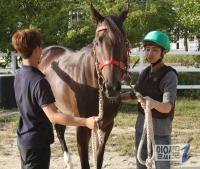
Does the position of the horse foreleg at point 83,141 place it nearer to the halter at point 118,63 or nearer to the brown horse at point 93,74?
the brown horse at point 93,74

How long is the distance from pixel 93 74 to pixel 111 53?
63 cm

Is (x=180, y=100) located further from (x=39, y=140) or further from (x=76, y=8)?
(x=39, y=140)

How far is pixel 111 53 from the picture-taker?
3.71 meters

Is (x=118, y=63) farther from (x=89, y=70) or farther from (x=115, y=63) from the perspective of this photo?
(x=89, y=70)

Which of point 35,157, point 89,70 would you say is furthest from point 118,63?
point 35,157

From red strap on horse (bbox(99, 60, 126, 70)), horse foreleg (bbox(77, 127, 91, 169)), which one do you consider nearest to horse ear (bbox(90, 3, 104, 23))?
red strap on horse (bbox(99, 60, 126, 70))

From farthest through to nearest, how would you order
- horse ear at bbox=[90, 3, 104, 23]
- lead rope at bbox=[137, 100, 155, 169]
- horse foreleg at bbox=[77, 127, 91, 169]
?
1. horse foreleg at bbox=[77, 127, 91, 169]
2. horse ear at bbox=[90, 3, 104, 23]
3. lead rope at bbox=[137, 100, 155, 169]

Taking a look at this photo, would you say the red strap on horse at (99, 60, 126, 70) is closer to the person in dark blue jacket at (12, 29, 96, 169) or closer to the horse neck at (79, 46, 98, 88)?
the horse neck at (79, 46, 98, 88)

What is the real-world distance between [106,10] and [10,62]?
3.09 meters

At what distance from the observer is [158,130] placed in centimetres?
355

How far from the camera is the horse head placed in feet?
11.7

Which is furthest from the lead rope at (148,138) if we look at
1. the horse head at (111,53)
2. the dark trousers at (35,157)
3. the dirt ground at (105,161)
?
the dirt ground at (105,161)

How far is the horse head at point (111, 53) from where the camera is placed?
3557 millimetres

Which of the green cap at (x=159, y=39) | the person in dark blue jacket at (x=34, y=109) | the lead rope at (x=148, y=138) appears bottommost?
the lead rope at (x=148, y=138)
